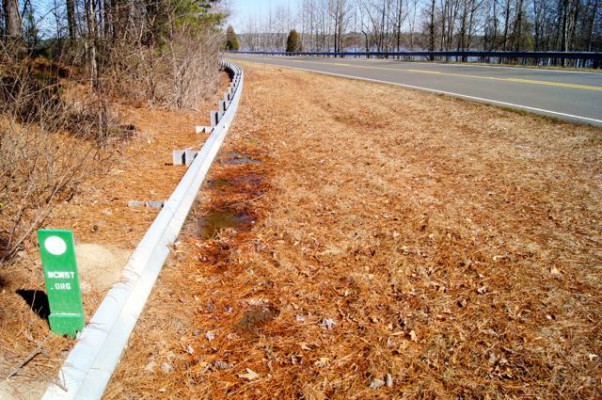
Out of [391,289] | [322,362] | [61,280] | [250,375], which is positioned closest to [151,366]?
[250,375]

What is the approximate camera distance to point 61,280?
8.42 feet

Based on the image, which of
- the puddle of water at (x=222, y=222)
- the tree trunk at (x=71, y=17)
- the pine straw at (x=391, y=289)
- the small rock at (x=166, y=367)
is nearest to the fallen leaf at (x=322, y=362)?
the pine straw at (x=391, y=289)

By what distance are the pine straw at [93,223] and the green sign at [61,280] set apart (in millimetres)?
111

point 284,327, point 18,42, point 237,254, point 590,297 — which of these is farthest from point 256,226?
point 18,42

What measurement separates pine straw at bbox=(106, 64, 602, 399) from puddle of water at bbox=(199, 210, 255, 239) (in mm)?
144

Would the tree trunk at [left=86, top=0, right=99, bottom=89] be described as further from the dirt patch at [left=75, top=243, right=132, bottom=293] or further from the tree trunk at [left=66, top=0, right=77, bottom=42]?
the dirt patch at [left=75, top=243, right=132, bottom=293]

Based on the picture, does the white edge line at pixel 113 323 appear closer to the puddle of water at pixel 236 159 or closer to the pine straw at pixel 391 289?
the pine straw at pixel 391 289

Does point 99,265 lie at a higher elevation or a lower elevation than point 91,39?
lower

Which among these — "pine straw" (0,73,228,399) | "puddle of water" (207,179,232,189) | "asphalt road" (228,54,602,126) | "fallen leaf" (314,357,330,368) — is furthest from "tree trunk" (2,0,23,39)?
"asphalt road" (228,54,602,126)

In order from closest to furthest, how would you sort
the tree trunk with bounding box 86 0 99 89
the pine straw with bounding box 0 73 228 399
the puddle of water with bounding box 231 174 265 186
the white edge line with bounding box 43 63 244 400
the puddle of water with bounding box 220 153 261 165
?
the white edge line with bounding box 43 63 244 400, the pine straw with bounding box 0 73 228 399, the puddle of water with bounding box 231 174 265 186, the tree trunk with bounding box 86 0 99 89, the puddle of water with bounding box 220 153 261 165

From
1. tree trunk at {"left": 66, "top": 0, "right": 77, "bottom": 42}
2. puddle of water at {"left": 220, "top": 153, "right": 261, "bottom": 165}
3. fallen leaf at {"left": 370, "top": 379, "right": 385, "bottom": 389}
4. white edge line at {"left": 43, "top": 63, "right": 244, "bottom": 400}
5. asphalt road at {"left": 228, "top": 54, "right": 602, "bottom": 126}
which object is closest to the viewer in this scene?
white edge line at {"left": 43, "top": 63, "right": 244, "bottom": 400}

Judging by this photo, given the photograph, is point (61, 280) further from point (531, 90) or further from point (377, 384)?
point (531, 90)

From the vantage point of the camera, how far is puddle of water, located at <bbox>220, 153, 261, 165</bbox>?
24.6ft

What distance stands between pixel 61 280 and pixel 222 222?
2506mm
